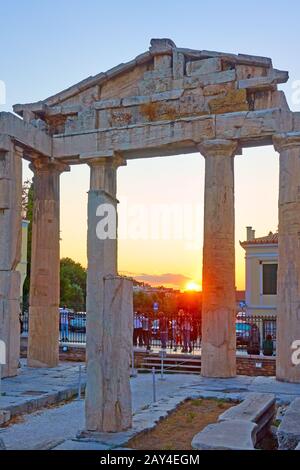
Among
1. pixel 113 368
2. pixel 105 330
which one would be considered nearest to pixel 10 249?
pixel 105 330

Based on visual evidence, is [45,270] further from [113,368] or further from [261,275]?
[261,275]

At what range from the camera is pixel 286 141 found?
14297 millimetres

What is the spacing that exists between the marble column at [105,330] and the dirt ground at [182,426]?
0.44m

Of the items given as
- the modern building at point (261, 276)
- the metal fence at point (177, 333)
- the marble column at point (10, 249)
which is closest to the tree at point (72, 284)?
the modern building at point (261, 276)

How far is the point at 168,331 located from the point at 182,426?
12.2 m

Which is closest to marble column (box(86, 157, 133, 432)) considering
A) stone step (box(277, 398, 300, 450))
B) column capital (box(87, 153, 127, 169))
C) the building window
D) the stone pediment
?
stone step (box(277, 398, 300, 450))

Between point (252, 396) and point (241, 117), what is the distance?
770 centimetres

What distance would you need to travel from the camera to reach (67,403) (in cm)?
1221

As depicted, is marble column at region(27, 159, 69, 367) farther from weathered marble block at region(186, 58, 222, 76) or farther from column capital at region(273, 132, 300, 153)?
column capital at region(273, 132, 300, 153)

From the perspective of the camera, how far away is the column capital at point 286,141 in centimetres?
1417

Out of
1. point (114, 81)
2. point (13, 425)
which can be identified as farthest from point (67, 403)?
point (114, 81)

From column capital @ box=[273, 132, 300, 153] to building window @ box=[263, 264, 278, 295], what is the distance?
53.2ft

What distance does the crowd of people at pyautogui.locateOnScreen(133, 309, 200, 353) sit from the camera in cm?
1942

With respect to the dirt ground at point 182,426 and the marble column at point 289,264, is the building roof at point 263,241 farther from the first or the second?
the dirt ground at point 182,426
